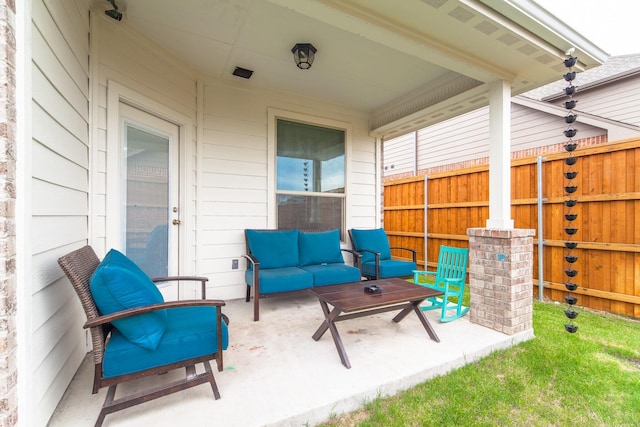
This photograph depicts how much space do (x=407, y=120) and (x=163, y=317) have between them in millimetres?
3865

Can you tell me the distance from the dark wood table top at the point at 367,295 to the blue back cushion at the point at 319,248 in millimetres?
1075

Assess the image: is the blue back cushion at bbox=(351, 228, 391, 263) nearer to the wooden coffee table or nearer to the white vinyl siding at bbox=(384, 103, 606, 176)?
the wooden coffee table

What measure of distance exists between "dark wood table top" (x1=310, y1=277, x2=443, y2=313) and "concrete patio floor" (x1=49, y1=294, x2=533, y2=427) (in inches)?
15.9

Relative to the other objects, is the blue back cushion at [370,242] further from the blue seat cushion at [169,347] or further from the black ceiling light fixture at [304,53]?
the blue seat cushion at [169,347]

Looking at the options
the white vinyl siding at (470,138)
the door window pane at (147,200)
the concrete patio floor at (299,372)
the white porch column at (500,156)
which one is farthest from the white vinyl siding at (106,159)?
the white vinyl siding at (470,138)

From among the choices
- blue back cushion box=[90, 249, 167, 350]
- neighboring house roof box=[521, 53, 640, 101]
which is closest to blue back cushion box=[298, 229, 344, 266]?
blue back cushion box=[90, 249, 167, 350]

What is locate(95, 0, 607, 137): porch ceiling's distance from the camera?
2.08m

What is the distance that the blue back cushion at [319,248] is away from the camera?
12.1ft

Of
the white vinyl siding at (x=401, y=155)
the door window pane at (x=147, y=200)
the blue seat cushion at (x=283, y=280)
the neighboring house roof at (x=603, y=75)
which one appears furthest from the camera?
the white vinyl siding at (x=401, y=155)

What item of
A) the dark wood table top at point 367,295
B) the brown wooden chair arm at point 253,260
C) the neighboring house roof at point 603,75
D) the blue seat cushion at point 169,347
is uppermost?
the neighboring house roof at point 603,75

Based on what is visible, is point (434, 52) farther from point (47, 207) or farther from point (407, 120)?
point (47, 207)

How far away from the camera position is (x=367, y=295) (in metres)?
2.36

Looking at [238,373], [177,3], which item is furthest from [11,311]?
[177,3]

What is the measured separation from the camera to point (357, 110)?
15.0ft
